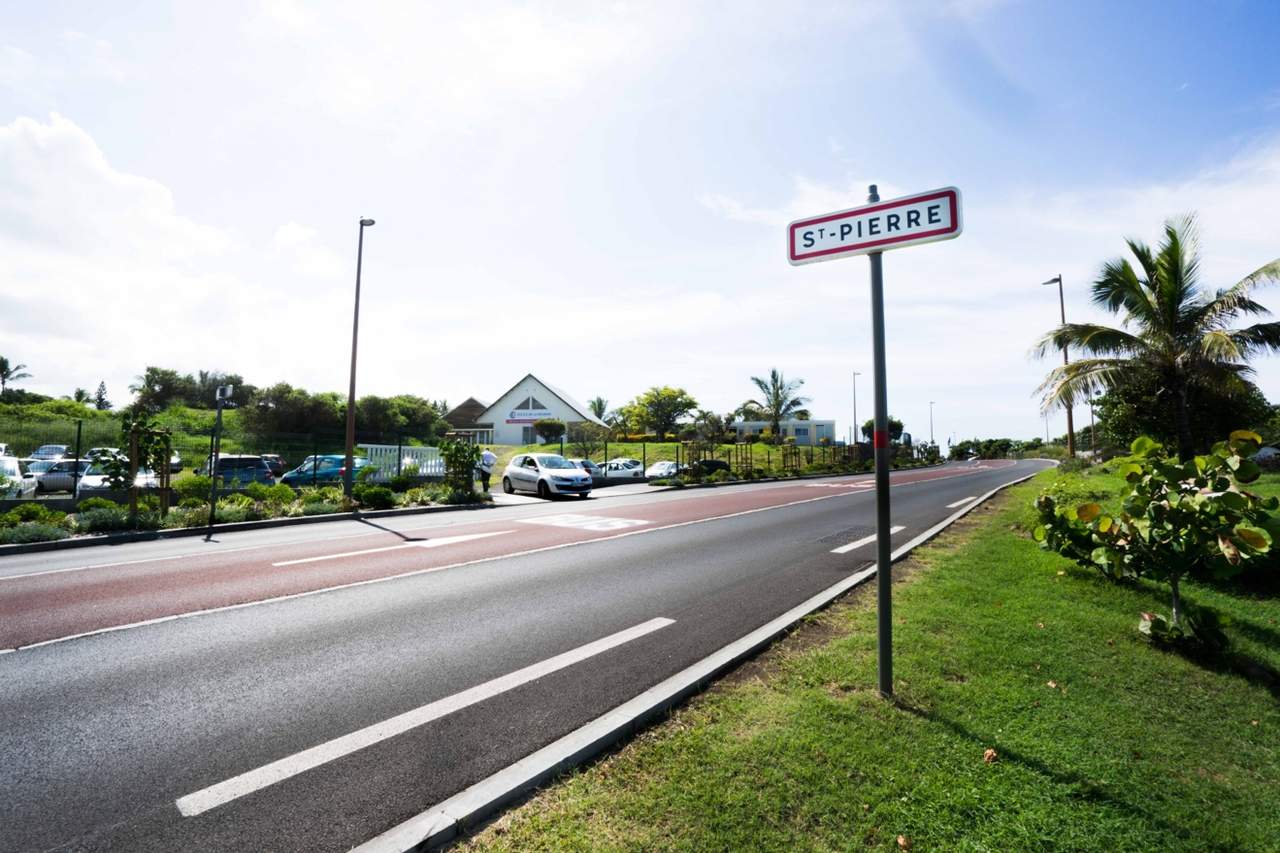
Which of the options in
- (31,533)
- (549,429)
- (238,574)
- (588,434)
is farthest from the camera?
(549,429)

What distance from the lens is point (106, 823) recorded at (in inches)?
101

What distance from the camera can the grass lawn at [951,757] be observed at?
96.0 inches

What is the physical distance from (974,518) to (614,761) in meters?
12.2

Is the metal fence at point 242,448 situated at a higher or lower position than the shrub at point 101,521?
higher

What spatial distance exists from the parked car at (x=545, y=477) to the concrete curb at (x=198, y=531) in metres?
3.55

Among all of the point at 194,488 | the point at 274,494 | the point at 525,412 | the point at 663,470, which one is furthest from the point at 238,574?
the point at 525,412

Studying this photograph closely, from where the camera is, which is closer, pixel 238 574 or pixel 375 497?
pixel 238 574

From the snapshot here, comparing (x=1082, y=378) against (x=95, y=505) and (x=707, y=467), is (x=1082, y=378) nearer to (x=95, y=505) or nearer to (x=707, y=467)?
(x=707, y=467)

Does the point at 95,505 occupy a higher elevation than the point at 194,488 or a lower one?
lower

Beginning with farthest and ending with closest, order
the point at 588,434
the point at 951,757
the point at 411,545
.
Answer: the point at 588,434 < the point at 411,545 < the point at 951,757

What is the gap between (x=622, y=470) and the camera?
104 ft

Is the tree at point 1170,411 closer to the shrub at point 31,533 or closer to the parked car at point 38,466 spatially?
the shrub at point 31,533

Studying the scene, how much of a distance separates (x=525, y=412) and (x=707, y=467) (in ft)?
106

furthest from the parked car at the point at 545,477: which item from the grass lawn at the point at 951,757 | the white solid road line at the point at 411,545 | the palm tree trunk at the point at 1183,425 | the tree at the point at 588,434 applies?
the tree at the point at 588,434
